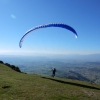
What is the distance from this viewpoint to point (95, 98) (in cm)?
1873

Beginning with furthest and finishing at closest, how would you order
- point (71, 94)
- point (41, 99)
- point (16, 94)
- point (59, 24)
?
point (59, 24)
point (71, 94)
point (16, 94)
point (41, 99)

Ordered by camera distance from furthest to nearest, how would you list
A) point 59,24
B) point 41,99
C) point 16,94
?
1. point 59,24
2. point 16,94
3. point 41,99

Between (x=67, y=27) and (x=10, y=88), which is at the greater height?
(x=67, y=27)

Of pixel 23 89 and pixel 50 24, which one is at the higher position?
pixel 50 24

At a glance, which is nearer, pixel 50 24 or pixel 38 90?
pixel 38 90

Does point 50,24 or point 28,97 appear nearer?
point 28,97

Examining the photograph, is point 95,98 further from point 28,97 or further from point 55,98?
point 28,97

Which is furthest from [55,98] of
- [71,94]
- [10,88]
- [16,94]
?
[10,88]

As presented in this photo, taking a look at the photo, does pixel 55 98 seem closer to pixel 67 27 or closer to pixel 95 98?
pixel 95 98

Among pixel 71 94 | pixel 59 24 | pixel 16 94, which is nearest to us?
pixel 16 94

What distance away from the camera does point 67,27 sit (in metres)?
29.7

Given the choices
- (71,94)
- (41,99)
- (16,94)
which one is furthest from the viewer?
(71,94)

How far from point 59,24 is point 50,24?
1731 millimetres

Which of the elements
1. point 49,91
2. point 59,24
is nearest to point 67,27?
point 59,24
